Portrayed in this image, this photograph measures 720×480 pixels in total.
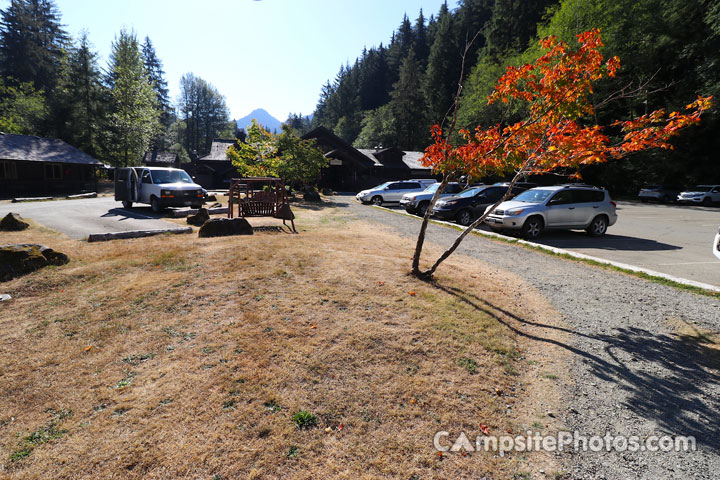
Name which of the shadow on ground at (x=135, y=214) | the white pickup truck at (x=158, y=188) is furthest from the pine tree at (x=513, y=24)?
the shadow on ground at (x=135, y=214)

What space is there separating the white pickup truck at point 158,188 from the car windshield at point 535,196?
13.4 m

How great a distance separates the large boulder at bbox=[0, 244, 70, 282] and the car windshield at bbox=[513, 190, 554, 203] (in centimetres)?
1355

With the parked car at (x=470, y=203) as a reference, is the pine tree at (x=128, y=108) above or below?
above

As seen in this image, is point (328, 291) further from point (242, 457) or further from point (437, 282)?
point (242, 457)

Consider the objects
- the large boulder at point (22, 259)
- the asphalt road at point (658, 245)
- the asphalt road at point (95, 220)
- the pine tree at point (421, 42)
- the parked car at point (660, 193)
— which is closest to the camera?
the large boulder at point (22, 259)

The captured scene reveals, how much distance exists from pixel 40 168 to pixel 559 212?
34782mm

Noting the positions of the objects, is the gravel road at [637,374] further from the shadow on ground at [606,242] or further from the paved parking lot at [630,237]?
the shadow on ground at [606,242]

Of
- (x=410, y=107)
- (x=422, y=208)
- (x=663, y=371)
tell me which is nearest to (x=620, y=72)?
(x=410, y=107)

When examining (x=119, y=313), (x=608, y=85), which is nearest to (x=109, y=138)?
(x=119, y=313)

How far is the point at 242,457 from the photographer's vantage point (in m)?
2.54

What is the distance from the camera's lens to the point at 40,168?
83.5 ft

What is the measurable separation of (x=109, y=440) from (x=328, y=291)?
10.7ft

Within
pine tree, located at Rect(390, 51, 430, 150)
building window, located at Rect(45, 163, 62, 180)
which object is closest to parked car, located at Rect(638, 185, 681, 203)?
pine tree, located at Rect(390, 51, 430, 150)

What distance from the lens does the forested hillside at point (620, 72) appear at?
28.8 metres
